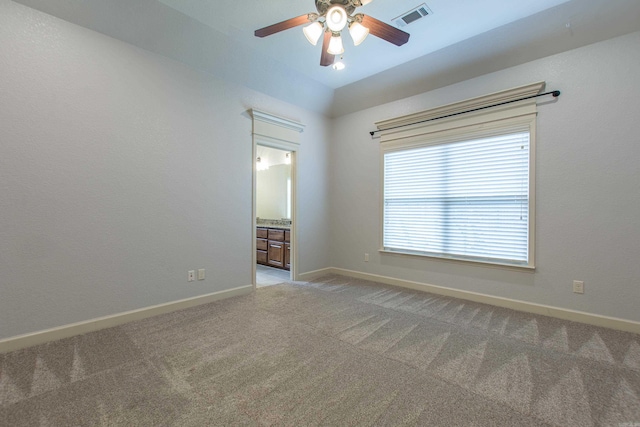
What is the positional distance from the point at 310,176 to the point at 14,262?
3.56m

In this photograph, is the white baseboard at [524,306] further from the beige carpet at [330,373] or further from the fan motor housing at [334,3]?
the fan motor housing at [334,3]

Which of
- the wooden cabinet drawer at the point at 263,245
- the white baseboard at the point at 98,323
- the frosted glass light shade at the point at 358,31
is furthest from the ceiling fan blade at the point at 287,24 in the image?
the wooden cabinet drawer at the point at 263,245

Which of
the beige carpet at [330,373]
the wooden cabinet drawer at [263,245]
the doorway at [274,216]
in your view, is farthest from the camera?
the wooden cabinet drawer at [263,245]

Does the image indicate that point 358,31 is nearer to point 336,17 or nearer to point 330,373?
point 336,17

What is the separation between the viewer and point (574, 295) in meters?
2.93

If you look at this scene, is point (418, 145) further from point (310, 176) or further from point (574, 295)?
point (574, 295)

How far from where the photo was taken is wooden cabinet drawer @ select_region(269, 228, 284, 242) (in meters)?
5.29

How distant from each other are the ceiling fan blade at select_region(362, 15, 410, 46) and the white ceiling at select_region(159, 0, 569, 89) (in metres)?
0.64

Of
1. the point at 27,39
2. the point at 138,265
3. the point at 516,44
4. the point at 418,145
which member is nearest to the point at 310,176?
the point at 418,145

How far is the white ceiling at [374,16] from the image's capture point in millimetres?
2668

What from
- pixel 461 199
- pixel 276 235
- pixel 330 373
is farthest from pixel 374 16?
pixel 276 235

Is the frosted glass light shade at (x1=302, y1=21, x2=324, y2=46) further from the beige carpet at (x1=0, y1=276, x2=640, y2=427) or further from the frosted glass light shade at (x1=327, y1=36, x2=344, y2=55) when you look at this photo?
the beige carpet at (x1=0, y1=276, x2=640, y2=427)

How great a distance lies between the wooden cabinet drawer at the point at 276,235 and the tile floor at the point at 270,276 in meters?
0.61

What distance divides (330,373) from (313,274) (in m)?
2.84
